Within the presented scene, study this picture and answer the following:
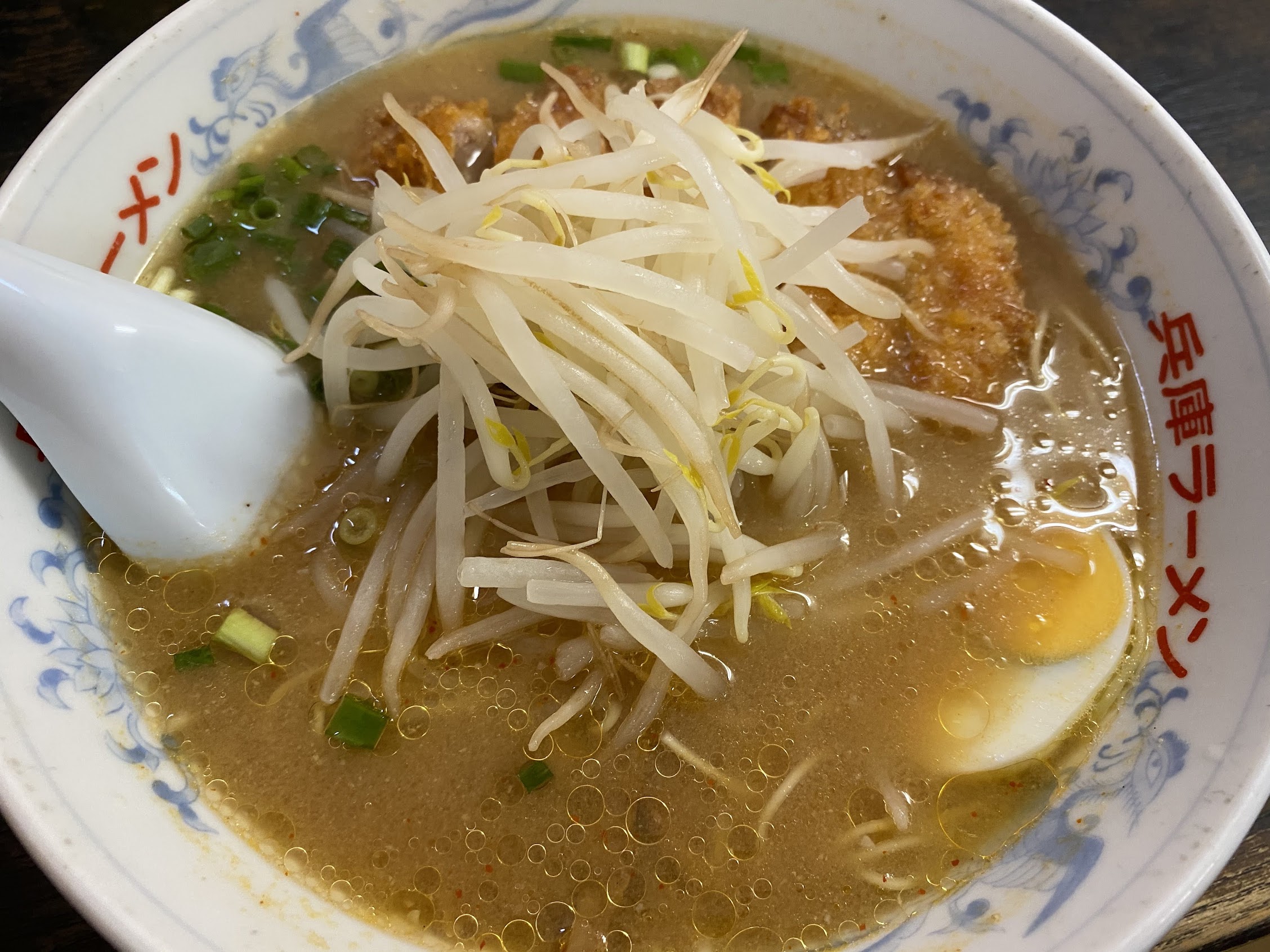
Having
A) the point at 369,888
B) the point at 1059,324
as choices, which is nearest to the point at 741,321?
the point at 1059,324

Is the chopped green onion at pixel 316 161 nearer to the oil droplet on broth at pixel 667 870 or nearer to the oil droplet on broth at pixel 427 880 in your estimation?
the oil droplet on broth at pixel 427 880

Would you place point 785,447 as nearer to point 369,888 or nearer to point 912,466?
point 912,466

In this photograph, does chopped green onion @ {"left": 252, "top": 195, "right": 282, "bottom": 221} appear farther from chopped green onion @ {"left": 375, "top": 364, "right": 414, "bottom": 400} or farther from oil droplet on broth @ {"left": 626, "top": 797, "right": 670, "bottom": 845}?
oil droplet on broth @ {"left": 626, "top": 797, "right": 670, "bottom": 845}

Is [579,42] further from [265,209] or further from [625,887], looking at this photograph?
[625,887]

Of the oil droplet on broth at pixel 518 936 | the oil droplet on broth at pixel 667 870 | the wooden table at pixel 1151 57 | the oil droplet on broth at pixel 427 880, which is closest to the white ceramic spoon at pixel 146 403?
the oil droplet on broth at pixel 427 880

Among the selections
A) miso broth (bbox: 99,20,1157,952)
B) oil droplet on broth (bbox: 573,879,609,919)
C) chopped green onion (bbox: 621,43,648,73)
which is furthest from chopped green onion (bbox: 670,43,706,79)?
oil droplet on broth (bbox: 573,879,609,919)

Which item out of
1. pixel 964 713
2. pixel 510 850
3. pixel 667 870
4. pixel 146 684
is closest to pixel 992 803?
pixel 964 713
